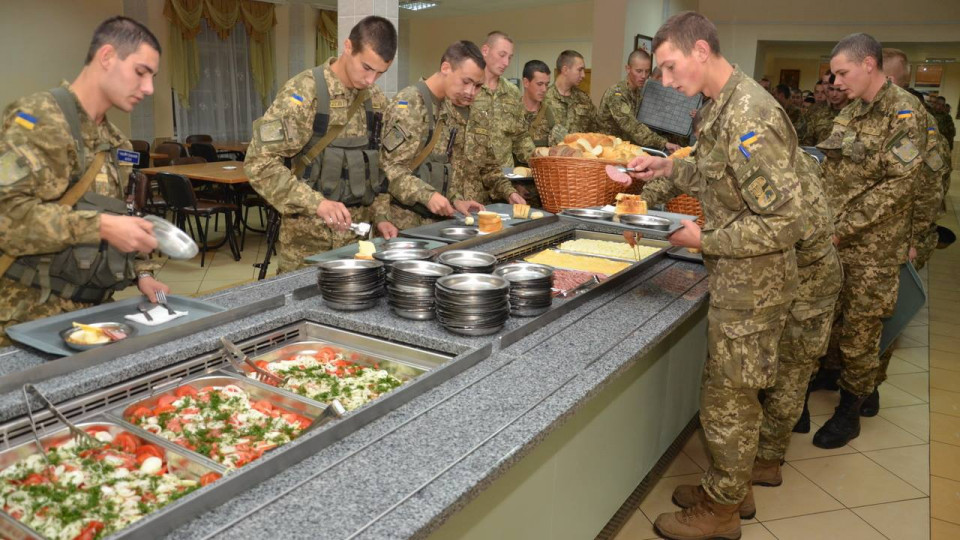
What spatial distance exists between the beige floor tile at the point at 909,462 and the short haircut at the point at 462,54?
264 cm

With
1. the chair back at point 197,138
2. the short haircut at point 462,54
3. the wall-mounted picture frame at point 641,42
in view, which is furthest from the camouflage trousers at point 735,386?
the chair back at point 197,138

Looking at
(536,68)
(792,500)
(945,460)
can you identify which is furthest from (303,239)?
(945,460)

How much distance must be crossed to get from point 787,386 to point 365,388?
6.12 ft

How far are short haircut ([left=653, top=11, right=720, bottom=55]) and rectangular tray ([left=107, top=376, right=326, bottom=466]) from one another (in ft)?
4.93

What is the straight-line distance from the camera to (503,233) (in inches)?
125

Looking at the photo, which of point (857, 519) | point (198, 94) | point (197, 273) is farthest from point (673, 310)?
point (198, 94)

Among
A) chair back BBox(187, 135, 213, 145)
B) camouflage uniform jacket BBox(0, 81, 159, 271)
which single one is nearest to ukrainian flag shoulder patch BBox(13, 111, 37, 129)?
camouflage uniform jacket BBox(0, 81, 159, 271)

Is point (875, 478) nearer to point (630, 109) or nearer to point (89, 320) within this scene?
point (89, 320)

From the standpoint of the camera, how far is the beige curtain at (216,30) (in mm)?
10570

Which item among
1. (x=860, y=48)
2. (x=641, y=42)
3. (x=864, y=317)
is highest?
(x=641, y=42)

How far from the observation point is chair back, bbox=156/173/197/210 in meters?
6.20

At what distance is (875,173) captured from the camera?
3.32m

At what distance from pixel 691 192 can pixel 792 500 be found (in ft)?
4.46

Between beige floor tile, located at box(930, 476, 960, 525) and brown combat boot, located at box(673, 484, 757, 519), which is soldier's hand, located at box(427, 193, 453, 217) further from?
beige floor tile, located at box(930, 476, 960, 525)
